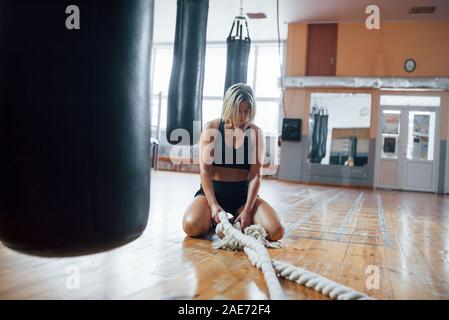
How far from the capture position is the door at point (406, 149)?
8.42m

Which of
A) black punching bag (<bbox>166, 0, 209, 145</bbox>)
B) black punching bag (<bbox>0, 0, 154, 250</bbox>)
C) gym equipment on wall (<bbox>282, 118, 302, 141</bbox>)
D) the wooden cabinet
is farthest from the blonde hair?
the wooden cabinet

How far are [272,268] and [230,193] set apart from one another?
0.84 metres

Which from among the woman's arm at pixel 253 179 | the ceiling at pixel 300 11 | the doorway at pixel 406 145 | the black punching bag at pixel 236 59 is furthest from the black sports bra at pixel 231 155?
the doorway at pixel 406 145

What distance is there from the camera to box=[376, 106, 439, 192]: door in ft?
27.6

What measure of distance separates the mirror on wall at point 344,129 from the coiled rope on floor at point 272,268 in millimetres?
6816

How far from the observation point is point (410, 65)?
826 cm

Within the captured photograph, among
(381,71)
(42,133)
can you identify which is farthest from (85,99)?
(381,71)

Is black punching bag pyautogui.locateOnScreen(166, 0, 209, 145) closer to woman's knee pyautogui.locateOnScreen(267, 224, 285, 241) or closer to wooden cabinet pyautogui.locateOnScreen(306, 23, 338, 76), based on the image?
woman's knee pyautogui.locateOnScreen(267, 224, 285, 241)

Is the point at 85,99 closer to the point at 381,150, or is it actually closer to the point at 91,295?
the point at 91,295

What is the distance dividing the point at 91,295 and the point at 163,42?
10.4m

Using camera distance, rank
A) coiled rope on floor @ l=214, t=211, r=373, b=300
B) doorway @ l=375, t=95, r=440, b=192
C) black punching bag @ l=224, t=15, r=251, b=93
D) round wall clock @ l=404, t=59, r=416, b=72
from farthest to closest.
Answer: doorway @ l=375, t=95, r=440, b=192 → round wall clock @ l=404, t=59, r=416, b=72 → black punching bag @ l=224, t=15, r=251, b=93 → coiled rope on floor @ l=214, t=211, r=373, b=300

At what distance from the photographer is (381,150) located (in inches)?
336

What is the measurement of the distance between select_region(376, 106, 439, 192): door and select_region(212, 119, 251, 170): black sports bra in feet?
23.0

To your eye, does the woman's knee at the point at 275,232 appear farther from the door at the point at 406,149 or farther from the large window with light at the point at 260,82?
the large window with light at the point at 260,82
